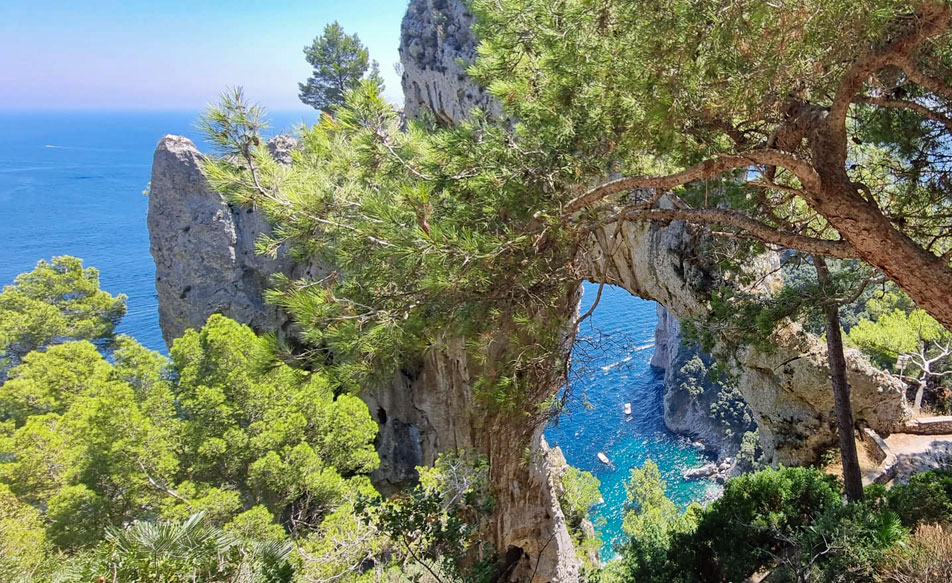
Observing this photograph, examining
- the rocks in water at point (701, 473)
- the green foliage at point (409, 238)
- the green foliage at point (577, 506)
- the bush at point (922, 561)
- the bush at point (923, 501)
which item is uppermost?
the green foliage at point (409, 238)

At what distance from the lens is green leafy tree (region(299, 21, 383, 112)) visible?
19.1 metres

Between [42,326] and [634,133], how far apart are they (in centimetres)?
1592

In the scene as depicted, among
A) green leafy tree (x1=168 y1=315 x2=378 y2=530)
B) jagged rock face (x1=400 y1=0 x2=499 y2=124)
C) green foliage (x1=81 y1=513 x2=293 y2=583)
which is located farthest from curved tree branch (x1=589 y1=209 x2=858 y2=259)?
jagged rock face (x1=400 y1=0 x2=499 y2=124)

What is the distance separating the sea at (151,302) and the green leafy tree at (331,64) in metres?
1.12

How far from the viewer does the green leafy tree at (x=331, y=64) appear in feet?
62.6

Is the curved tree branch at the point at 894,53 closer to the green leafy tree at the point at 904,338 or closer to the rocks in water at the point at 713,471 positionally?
the green leafy tree at the point at 904,338

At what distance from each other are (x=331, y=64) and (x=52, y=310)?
1290cm

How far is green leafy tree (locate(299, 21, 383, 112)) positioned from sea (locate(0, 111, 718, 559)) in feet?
3.68

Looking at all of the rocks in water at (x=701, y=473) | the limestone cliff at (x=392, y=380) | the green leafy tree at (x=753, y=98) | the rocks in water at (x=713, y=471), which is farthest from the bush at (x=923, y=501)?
the rocks in water at (x=701, y=473)

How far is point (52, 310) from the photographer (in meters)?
12.9

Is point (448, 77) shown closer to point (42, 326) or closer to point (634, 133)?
point (634, 133)

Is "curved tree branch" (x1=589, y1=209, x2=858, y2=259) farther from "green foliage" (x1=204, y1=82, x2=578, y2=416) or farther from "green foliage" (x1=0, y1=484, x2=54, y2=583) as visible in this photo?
"green foliage" (x1=0, y1=484, x2=54, y2=583)

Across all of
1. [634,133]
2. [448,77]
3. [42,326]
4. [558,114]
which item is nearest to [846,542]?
[634,133]

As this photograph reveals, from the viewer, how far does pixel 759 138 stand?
2.86 m
